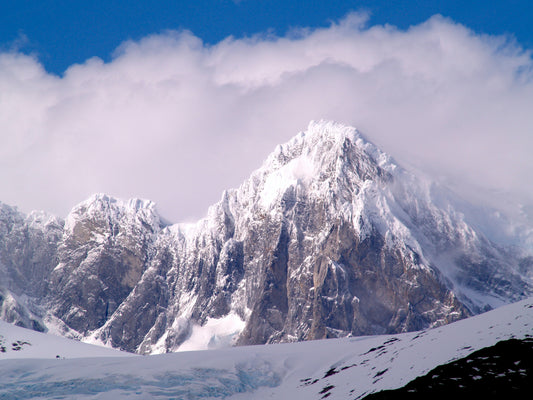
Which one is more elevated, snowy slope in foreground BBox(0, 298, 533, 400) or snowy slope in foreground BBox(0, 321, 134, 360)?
snowy slope in foreground BBox(0, 321, 134, 360)

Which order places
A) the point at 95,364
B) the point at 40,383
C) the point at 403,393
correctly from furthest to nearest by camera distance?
the point at 95,364 → the point at 40,383 → the point at 403,393

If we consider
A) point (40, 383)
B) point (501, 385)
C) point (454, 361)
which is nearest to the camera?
point (501, 385)

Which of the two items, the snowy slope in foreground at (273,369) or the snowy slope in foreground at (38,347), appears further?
the snowy slope in foreground at (38,347)

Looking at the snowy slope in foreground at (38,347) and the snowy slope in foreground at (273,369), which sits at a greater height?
the snowy slope in foreground at (38,347)

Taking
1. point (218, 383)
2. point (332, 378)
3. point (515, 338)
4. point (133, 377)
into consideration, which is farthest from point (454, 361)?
point (133, 377)

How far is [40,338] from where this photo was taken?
148250 mm

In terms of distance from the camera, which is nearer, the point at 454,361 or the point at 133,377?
the point at 454,361

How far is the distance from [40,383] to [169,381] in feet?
56.5

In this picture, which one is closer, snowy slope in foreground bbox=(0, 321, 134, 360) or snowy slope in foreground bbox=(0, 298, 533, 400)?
snowy slope in foreground bbox=(0, 298, 533, 400)

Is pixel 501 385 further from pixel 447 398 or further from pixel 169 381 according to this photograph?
pixel 169 381

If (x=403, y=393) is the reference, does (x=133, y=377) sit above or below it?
above

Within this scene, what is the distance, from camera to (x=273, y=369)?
8900 centimetres

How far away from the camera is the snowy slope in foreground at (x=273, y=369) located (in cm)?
6325

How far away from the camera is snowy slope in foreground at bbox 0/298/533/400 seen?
63250mm
